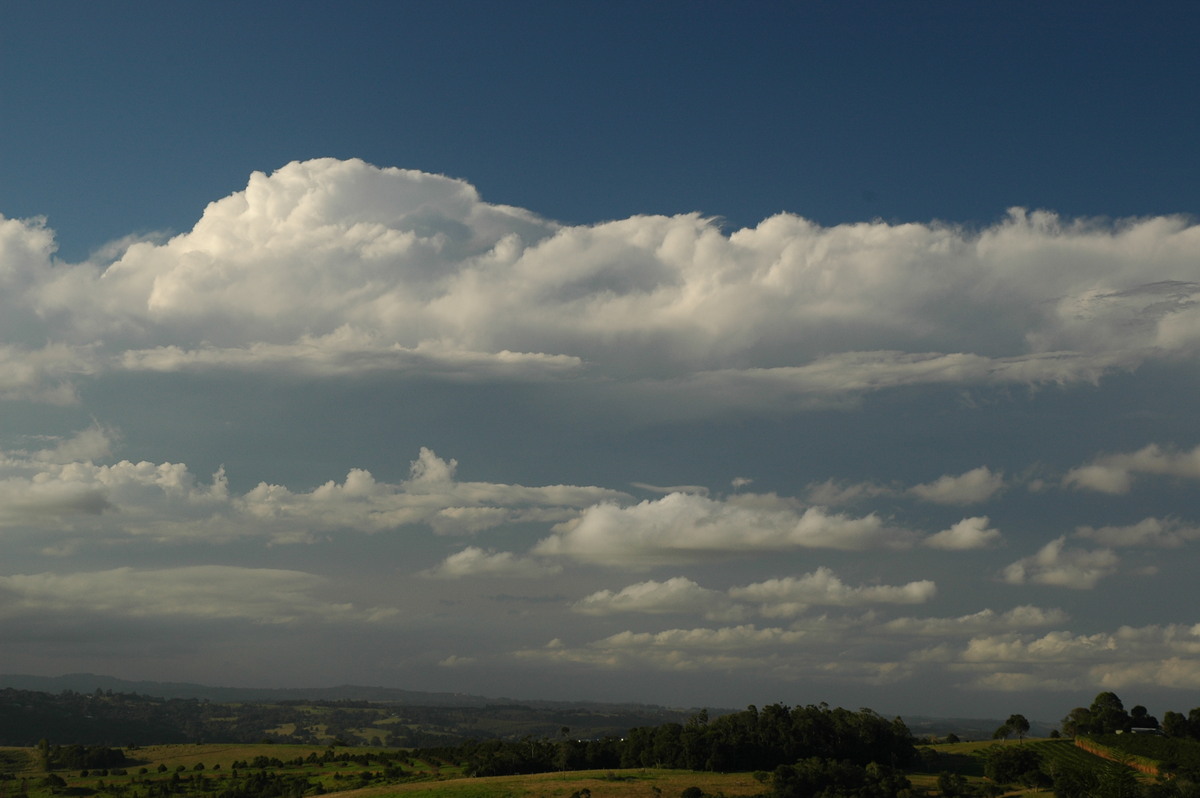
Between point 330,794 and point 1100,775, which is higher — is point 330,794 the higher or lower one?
the lower one

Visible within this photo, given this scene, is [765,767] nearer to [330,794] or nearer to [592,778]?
[592,778]

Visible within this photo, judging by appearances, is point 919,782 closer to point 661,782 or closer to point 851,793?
point 851,793

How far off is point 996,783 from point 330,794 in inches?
5098

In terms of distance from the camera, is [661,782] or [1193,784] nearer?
[1193,784]

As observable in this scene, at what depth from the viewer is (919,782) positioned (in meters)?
178

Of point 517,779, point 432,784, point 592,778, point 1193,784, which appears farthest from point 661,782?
point 1193,784

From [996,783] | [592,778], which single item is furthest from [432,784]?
[996,783]

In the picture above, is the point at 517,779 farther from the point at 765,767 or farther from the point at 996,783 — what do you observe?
the point at 996,783

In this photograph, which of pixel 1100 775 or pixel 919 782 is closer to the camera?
pixel 1100 775

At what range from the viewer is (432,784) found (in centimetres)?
17850

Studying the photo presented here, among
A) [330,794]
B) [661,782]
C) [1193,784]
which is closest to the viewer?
[1193,784]

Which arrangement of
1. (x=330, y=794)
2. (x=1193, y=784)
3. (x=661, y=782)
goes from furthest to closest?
(x=330, y=794), (x=661, y=782), (x=1193, y=784)

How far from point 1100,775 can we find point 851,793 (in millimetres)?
41430

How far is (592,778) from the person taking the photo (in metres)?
176
